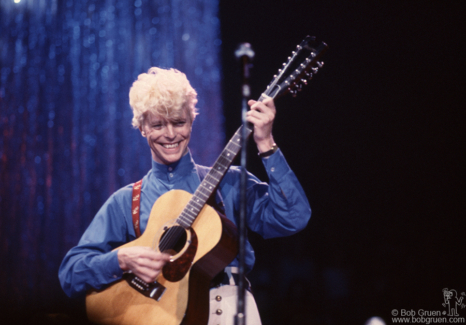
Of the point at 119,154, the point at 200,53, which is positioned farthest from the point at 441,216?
the point at 119,154

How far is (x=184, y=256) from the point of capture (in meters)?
1.79

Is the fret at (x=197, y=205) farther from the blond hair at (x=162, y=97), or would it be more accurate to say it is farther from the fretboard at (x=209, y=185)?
the blond hair at (x=162, y=97)

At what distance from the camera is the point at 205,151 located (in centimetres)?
418

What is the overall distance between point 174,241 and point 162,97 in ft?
2.91

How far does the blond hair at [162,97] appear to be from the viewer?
6.98ft

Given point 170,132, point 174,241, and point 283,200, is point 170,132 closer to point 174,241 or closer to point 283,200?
point 174,241

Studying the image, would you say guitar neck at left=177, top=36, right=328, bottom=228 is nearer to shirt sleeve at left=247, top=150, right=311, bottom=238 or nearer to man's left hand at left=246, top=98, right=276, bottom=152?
man's left hand at left=246, top=98, right=276, bottom=152

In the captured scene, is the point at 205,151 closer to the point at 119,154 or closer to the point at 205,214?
the point at 119,154

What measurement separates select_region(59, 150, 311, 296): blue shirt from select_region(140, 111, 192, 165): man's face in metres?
0.06

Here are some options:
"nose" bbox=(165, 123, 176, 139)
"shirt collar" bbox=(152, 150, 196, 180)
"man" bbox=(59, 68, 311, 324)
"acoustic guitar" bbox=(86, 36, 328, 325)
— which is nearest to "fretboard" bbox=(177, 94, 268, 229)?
"acoustic guitar" bbox=(86, 36, 328, 325)

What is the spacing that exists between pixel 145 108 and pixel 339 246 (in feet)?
8.71

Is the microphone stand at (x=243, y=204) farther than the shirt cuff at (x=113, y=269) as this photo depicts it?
No

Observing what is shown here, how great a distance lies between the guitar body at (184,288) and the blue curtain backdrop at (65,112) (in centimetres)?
262

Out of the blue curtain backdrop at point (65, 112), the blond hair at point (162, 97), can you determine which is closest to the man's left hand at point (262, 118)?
the blond hair at point (162, 97)
